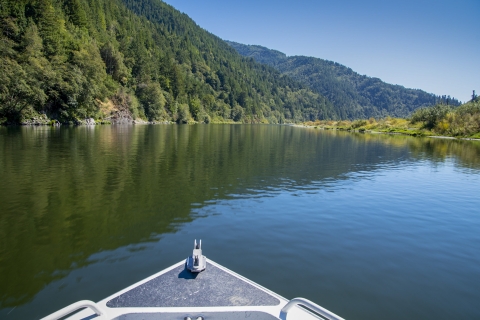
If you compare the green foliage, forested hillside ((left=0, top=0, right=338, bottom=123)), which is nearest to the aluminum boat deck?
forested hillside ((left=0, top=0, right=338, bottom=123))

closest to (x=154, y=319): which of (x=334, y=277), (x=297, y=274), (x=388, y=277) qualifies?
(x=297, y=274)

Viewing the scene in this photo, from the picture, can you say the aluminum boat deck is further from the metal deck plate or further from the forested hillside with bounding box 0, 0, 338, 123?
the forested hillside with bounding box 0, 0, 338, 123

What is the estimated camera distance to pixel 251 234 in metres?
12.9

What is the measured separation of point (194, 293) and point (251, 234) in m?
6.23

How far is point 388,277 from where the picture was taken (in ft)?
32.3

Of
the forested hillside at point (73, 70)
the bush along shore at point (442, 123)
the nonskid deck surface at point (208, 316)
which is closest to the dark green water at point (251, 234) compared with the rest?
the nonskid deck surface at point (208, 316)

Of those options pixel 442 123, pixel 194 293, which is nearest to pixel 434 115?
pixel 442 123

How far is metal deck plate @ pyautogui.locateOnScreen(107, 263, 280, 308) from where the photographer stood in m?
6.39

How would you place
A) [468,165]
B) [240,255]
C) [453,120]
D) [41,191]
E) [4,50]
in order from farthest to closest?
[453,120] → [4,50] → [468,165] → [41,191] → [240,255]

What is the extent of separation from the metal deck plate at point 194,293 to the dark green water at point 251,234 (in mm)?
1927

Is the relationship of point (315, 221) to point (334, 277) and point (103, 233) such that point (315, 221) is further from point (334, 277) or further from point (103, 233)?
point (103, 233)

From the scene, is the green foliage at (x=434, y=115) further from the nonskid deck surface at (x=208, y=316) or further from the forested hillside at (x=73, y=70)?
the nonskid deck surface at (x=208, y=316)

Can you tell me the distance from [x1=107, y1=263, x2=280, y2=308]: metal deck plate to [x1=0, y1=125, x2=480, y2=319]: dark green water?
1.93 meters

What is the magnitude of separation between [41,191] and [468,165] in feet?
147
